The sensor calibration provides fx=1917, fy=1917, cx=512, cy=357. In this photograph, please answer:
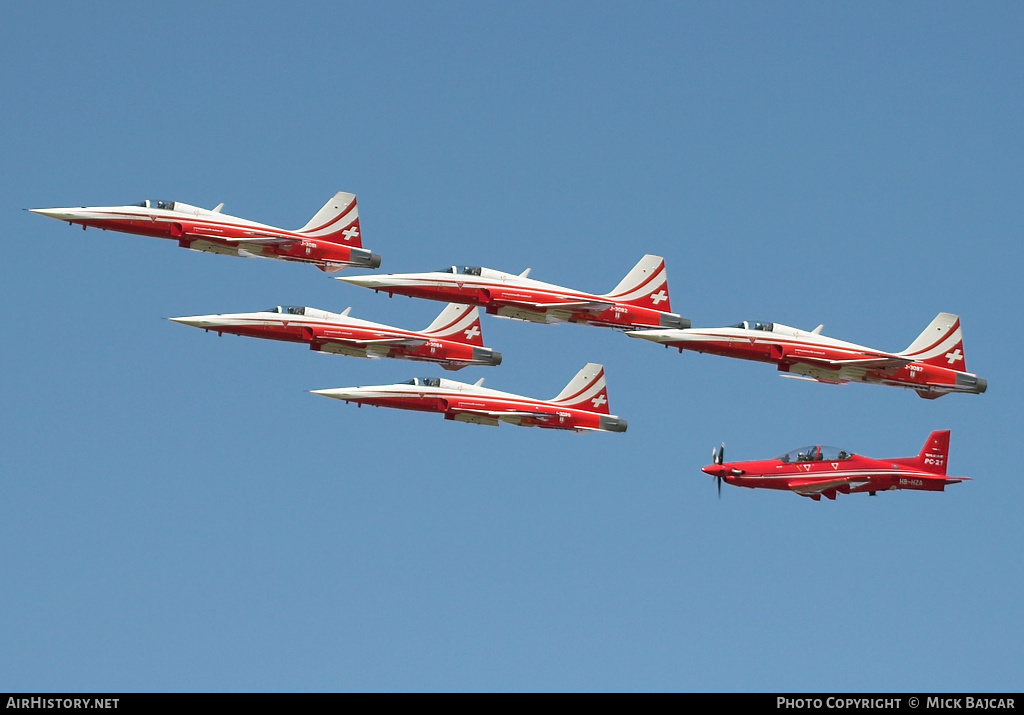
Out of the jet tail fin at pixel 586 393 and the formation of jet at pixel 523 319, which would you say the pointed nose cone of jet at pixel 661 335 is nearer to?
the formation of jet at pixel 523 319

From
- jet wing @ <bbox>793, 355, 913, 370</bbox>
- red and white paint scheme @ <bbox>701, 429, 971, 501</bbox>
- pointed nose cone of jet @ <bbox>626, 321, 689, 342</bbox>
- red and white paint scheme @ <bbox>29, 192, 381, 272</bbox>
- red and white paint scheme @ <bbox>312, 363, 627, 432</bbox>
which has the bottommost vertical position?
red and white paint scheme @ <bbox>701, 429, 971, 501</bbox>

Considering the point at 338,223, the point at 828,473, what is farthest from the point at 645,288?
the point at 338,223

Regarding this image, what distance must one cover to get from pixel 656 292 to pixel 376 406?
72.3ft

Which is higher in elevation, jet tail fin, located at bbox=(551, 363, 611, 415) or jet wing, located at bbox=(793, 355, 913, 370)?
jet wing, located at bbox=(793, 355, 913, 370)

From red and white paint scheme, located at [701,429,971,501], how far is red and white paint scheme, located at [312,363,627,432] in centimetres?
934

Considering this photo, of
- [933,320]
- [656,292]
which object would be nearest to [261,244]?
[656,292]

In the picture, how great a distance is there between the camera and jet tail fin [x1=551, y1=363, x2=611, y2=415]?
140m

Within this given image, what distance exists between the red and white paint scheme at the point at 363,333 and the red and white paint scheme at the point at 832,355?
12811mm

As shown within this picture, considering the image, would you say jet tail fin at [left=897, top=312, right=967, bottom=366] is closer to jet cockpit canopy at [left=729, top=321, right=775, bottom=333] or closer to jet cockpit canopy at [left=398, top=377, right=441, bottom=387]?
jet cockpit canopy at [left=729, top=321, right=775, bottom=333]

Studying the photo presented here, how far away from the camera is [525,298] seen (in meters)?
137

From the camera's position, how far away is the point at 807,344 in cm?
13450

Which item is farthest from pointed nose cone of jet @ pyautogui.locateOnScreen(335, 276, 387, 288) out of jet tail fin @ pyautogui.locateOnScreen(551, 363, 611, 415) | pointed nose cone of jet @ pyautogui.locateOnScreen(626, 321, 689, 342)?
pointed nose cone of jet @ pyautogui.locateOnScreen(626, 321, 689, 342)
